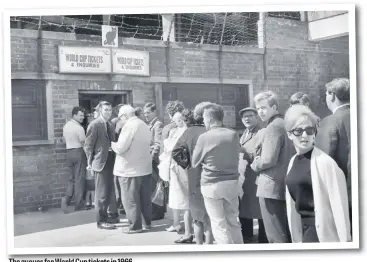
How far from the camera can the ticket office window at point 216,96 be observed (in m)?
4.46

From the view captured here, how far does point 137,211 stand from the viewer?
459 cm

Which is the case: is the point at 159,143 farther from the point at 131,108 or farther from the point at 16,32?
the point at 16,32

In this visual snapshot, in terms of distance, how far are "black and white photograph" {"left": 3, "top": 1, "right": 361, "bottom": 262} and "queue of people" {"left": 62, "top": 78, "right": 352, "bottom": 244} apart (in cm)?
1

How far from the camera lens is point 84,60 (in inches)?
174

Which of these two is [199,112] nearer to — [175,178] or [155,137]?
[155,137]

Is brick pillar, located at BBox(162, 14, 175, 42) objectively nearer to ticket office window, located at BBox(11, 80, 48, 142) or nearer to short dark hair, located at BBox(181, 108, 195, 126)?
short dark hair, located at BBox(181, 108, 195, 126)

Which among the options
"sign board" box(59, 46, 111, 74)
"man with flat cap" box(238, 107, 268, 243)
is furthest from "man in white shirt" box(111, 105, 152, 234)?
"man with flat cap" box(238, 107, 268, 243)

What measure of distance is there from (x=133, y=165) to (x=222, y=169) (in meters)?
0.95

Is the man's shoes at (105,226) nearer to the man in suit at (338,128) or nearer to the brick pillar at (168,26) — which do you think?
the brick pillar at (168,26)

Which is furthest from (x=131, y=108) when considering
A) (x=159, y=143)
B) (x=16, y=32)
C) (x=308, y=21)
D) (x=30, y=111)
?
(x=308, y=21)

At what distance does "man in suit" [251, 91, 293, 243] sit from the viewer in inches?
165

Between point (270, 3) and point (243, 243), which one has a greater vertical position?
point (270, 3)

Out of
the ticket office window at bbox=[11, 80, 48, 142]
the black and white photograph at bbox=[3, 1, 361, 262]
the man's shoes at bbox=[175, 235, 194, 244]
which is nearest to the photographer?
the black and white photograph at bbox=[3, 1, 361, 262]

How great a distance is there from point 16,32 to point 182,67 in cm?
164
